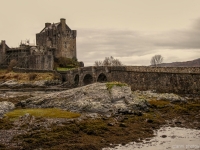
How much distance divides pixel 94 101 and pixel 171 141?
46.7ft

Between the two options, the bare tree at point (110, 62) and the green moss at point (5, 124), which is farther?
the bare tree at point (110, 62)

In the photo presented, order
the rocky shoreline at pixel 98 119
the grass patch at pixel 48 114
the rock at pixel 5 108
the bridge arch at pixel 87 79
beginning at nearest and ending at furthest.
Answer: the rocky shoreline at pixel 98 119, the grass patch at pixel 48 114, the rock at pixel 5 108, the bridge arch at pixel 87 79

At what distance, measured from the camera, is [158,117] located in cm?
3077

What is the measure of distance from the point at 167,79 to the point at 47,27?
58429 millimetres

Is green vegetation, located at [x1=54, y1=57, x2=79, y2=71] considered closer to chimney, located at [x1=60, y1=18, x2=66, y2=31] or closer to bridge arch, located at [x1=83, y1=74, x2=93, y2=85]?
chimney, located at [x1=60, y1=18, x2=66, y2=31]

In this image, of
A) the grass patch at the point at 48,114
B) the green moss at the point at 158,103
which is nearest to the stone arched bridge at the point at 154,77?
the green moss at the point at 158,103

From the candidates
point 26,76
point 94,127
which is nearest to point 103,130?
point 94,127

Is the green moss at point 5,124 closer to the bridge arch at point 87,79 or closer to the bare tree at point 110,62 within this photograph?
the bridge arch at point 87,79

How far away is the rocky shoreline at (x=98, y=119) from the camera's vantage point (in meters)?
22.6

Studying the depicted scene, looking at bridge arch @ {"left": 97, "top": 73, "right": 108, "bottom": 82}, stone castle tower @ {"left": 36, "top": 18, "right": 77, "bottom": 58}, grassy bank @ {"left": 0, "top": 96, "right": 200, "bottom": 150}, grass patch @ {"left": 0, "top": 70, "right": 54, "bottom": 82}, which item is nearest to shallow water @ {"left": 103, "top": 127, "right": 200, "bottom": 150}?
grassy bank @ {"left": 0, "top": 96, "right": 200, "bottom": 150}

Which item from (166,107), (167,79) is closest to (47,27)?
(167,79)

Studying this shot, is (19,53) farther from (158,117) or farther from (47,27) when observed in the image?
(158,117)

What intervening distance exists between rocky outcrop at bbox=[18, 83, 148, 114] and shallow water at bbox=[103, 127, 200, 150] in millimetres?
8426

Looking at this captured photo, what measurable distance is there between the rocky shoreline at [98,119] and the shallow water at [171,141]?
0.97 m
